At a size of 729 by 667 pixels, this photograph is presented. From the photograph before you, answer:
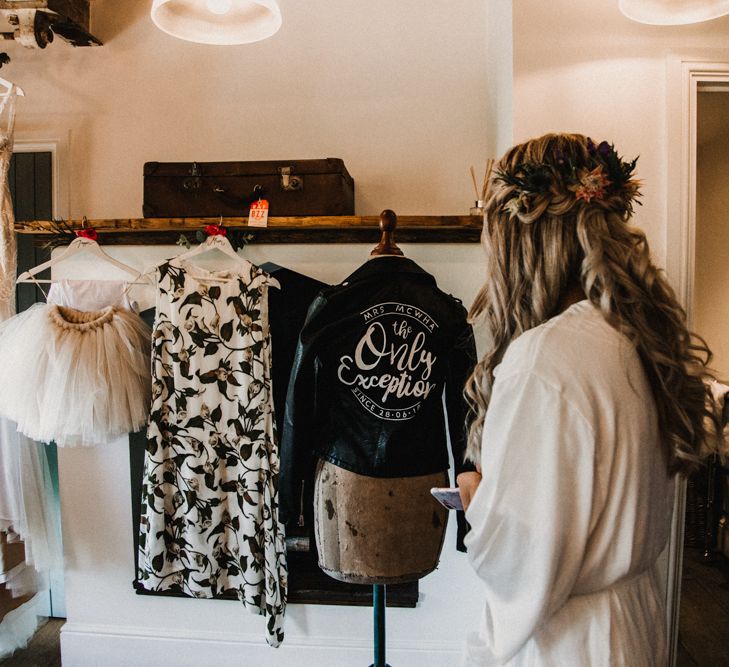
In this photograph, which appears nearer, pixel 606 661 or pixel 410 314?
pixel 606 661

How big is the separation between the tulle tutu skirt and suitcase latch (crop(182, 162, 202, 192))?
54cm

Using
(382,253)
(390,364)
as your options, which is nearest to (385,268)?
(382,253)

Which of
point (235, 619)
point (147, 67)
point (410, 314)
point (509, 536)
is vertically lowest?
point (235, 619)

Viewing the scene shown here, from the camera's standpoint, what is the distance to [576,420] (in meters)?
0.97

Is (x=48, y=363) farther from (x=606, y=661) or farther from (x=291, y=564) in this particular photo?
(x=606, y=661)

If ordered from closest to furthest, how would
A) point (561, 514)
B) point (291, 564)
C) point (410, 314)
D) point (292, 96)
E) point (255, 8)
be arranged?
point (561, 514) < point (255, 8) < point (410, 314) < point (291, 564) < point (292, 96)

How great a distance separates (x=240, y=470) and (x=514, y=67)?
1694 mm

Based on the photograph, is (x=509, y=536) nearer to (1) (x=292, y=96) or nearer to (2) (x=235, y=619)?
(2) (x=235, y=619)

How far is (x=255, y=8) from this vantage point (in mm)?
1721

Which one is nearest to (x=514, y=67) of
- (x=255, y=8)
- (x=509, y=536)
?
(x=255, y=8)

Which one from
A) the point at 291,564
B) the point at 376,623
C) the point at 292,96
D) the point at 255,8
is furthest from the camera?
the point at 292,96

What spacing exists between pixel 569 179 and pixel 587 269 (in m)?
0.18

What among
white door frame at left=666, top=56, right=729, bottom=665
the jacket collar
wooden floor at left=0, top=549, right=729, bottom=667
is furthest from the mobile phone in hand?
wooden floor at left=0, top=549, right=729, bottom=667

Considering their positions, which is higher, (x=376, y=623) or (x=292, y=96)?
(x=292, y=96)
